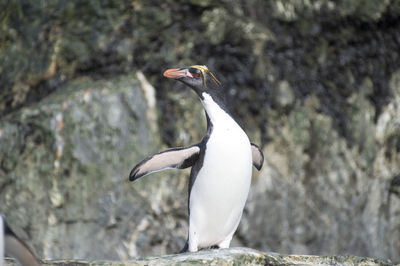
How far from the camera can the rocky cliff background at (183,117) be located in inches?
193

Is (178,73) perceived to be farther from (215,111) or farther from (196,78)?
(215,111)

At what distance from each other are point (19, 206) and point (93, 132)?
0.81 metres

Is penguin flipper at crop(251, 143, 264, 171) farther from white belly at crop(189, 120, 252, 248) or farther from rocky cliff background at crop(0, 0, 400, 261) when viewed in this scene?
rocky cliff background at crop(0, 0, 400, 261)

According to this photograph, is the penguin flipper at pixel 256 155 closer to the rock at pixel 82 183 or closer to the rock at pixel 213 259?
the rock at pixel 213 259

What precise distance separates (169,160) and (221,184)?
248mm

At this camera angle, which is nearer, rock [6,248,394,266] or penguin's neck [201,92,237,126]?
rock [6,248,394,266]

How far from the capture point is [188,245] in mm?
2748

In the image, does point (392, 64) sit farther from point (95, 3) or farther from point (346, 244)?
point (95, 3)

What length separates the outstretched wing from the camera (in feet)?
8.68

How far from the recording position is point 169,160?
2.68 m

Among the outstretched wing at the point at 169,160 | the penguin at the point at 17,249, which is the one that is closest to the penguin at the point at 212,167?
the outstretched wing at the point at 169,160

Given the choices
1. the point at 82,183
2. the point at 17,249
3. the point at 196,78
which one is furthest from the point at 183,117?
the point at 17,249

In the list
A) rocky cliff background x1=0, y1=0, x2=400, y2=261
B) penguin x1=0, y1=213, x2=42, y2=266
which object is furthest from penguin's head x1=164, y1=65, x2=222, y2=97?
rocky cliff background x1=0, y1=0, x2=400, y2=261

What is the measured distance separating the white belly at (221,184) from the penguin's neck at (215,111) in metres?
0.03
